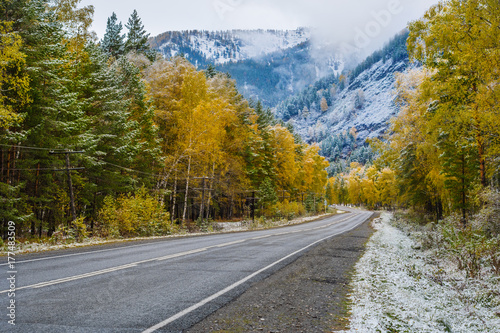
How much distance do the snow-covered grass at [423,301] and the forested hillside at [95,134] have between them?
1268cm

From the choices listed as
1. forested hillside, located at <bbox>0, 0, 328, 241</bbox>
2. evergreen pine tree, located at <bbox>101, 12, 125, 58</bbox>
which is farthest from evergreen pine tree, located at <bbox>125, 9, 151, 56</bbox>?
forested hillside, located at <bbox>0, 0, 328, 241</bbox>

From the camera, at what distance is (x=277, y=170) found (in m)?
41.4

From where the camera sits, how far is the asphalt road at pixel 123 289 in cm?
397

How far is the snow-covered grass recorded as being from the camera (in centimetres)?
441

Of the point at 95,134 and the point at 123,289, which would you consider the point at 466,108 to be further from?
the point at 95,134

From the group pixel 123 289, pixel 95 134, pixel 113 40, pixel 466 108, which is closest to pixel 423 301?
pixel 123 289

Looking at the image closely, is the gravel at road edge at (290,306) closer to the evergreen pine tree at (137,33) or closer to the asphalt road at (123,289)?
the asphalt road at (123,289)

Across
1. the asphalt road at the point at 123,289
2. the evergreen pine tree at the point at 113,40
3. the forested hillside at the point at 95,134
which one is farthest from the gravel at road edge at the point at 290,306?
the evergreen pine tree at the point at 113,40

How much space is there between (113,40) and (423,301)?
167ft

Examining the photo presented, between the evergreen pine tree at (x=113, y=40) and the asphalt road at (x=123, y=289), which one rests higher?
the evergreen pine tree at (x=113, y=40)

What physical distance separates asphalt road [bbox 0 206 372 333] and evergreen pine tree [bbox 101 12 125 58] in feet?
140

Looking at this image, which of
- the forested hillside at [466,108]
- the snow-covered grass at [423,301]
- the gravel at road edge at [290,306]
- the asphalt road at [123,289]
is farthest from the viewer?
the forested hillside at [466,108]

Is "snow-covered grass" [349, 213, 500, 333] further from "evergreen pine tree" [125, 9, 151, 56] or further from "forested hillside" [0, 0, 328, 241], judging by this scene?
"evergreen pine tree" [125, 9, 151, 56]

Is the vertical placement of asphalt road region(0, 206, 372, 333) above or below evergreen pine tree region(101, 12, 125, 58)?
below
